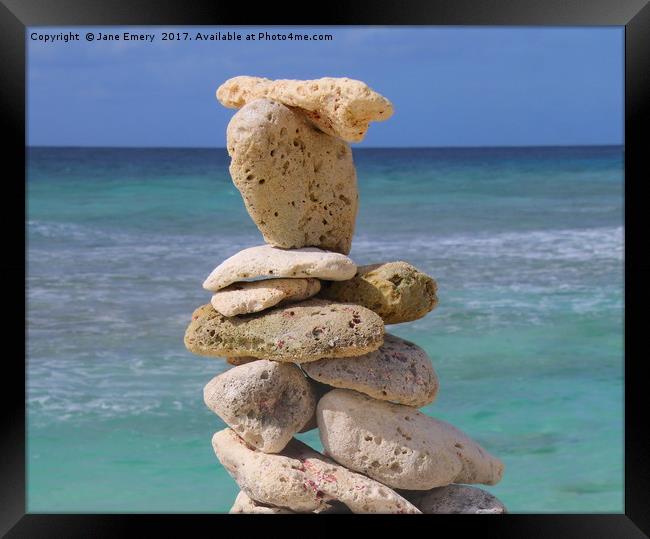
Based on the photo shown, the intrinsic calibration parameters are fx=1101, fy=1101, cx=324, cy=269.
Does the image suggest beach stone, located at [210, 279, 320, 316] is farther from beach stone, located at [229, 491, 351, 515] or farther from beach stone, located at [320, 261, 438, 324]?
beach stone, located at [229, 491, 351, 515]

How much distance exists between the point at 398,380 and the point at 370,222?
14830 mm

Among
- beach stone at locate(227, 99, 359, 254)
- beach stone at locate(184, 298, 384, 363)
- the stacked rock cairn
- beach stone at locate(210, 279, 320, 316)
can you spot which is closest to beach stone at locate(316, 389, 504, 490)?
the stacked rock cairn

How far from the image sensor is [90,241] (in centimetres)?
2052

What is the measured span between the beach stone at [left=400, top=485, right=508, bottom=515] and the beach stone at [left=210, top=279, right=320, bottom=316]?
1.60m

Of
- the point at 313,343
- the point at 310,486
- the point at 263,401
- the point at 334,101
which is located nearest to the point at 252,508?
the point at 310,486

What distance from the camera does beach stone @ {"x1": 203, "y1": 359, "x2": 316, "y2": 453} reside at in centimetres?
714

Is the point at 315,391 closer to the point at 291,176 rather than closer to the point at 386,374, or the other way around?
the point at 386,374

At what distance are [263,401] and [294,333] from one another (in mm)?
510
